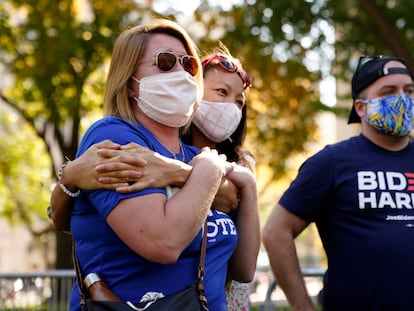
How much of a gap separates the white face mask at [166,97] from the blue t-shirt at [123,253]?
0.09 m

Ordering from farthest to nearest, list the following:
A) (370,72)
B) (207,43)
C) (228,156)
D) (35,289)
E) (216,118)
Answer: (207,43), (35,289), (370,72), (228,156), (216,118)

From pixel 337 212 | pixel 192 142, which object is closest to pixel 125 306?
pixel 192 142

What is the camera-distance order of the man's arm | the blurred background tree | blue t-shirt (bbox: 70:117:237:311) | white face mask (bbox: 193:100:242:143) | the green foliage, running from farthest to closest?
the green foliage → the blurred background tree → the man's arm → white face mask (bbox: 193:100:242:143) → blue t-shirt (bbox: 70:117:237:311)

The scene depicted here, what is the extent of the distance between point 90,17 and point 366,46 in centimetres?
596

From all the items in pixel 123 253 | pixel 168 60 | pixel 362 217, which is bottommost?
pixel 362 217

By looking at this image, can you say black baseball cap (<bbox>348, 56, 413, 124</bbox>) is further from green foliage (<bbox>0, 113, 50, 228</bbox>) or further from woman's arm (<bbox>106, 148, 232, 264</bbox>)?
green foliage (<bbox>0, 113, 50, 228</bbox>)

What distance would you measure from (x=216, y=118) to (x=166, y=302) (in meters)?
1.28

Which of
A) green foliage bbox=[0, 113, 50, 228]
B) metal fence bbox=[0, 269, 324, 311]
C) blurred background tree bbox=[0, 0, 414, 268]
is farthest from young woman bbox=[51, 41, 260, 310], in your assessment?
green foliage bbox=[0, 113, 50, 228]

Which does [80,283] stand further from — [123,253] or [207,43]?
[207,43]

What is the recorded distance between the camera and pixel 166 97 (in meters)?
2.77

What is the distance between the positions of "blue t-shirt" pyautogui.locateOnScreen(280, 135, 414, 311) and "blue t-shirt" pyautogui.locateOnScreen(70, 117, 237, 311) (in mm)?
1136

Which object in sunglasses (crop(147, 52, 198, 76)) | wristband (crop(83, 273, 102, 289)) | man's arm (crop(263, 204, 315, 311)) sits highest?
sunglasses (crop(147, 52, 198, 76))

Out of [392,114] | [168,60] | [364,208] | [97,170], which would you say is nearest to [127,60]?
[168,60]

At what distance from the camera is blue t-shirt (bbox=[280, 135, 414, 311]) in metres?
3.62
